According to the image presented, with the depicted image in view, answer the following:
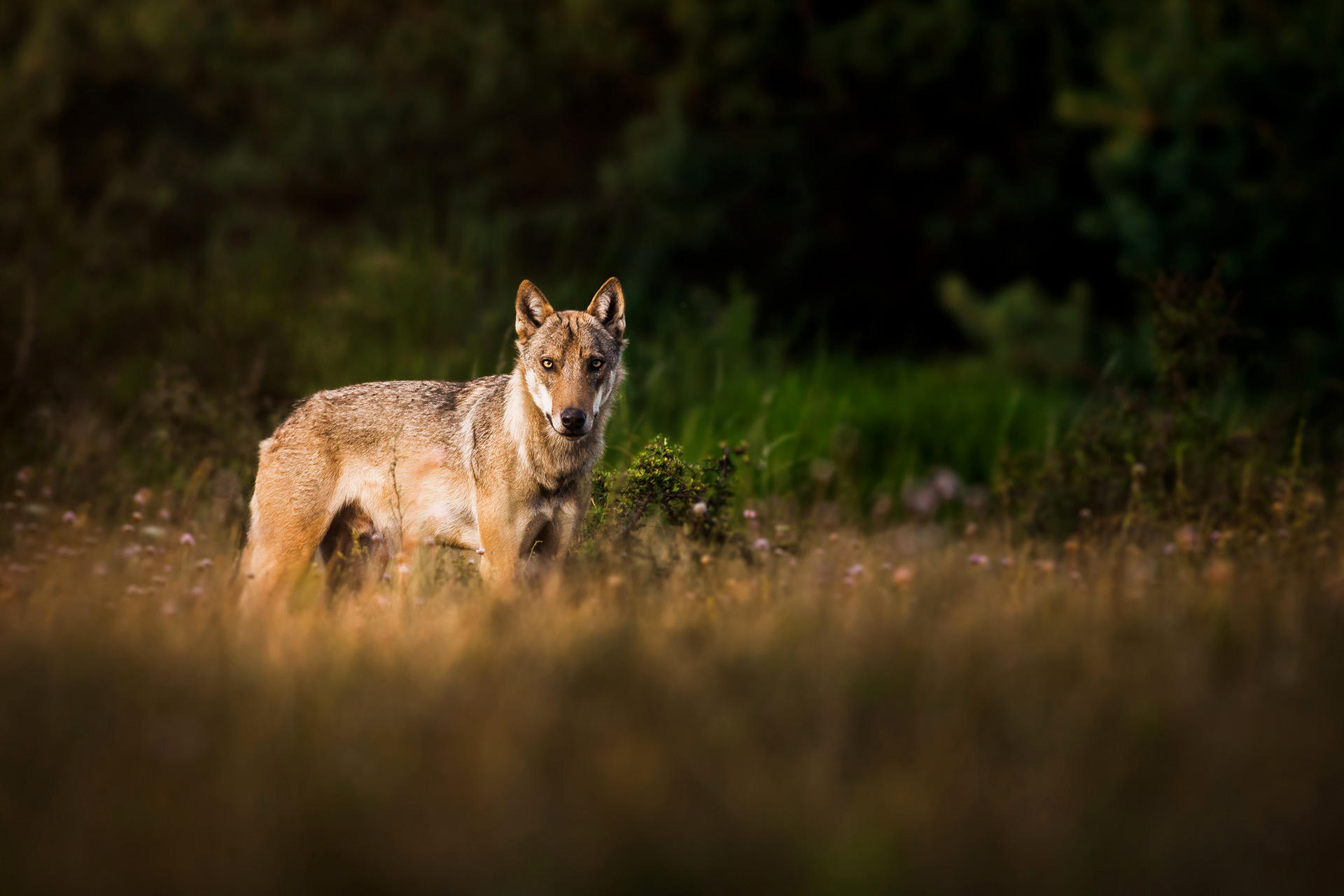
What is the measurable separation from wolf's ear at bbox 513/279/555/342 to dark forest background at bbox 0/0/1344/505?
3249 millimetres

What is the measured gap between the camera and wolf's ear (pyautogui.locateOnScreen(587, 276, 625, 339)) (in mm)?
5289

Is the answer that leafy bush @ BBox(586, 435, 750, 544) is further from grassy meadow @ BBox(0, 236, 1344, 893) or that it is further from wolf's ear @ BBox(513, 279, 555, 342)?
wolf's ear @ BBox(513, 279, 555, 342)

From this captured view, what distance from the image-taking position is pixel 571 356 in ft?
16.5

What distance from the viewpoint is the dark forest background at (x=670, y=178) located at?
9.80m

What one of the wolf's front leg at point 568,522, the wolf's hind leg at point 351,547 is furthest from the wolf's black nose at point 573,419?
Result: the wolf's hind leg at point 351,547

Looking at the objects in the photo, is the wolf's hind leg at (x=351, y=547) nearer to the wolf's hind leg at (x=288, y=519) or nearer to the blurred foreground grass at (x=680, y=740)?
the wolf's hind leg at (x=288, y=519)

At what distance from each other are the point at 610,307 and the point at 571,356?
1.48ft

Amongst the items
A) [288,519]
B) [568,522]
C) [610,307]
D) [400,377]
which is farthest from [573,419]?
[400,377]

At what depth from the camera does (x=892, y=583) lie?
477 centimetres

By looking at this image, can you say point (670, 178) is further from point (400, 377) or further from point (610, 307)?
point (610, 307)

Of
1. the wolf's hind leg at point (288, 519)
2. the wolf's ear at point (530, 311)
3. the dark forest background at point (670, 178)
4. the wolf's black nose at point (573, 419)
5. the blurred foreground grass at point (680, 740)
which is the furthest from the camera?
the dark forest background at point (670, 178)

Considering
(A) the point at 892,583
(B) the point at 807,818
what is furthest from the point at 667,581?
(B) the point at 807,818

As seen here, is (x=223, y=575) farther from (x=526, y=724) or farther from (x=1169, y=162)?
(x=1169, y=162)

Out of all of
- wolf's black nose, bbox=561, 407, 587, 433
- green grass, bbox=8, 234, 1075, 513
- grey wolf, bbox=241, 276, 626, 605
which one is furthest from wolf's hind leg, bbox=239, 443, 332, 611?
green grass, bbox=8, 234, 1075, 513
